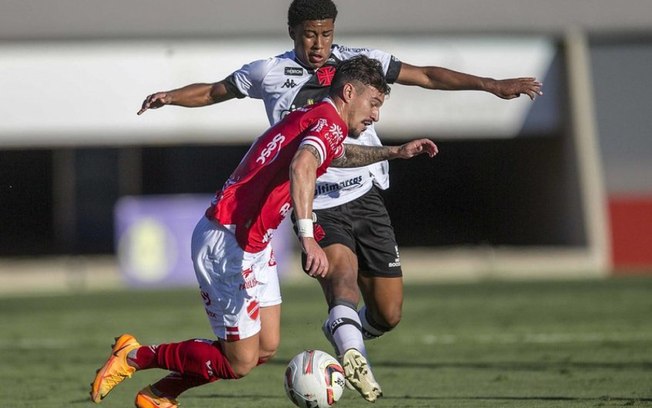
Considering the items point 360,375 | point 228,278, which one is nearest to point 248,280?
point 228,278

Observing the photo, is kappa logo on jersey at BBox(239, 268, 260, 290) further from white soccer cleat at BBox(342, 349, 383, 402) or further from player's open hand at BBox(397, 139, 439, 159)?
player's open hand at BBox(397, 139, 439, 159)

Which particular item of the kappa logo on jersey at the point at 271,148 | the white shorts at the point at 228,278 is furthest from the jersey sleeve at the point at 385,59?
the white shorts at the point at 228,278

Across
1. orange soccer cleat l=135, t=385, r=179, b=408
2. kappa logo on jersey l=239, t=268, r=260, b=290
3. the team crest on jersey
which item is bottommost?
orange soccer cleat l=135, t=385, r=179, b=408

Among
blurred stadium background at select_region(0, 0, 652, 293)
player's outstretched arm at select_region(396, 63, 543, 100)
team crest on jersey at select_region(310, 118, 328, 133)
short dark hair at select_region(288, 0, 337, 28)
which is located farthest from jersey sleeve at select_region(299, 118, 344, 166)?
blurred stadium background at select_region(0, 0, 652, 293)

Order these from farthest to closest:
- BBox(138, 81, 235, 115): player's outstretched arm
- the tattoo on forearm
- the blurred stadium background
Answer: the blurred stadium background → BBox(138, 81, 235, 115): player's outstretched arm → the tattoo on forearm

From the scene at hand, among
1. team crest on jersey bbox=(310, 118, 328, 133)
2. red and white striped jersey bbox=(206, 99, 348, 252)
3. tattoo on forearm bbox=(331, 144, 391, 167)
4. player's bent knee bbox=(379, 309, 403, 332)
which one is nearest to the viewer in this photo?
team crest on jersey bbox=(310, 118, 328, 133)

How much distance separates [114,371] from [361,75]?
2259 millimetres

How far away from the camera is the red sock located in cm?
713

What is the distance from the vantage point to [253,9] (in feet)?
85.6

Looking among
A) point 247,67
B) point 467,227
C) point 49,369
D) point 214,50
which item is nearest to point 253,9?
point 214,50

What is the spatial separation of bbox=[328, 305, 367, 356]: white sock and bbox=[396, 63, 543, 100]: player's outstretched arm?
1.62m

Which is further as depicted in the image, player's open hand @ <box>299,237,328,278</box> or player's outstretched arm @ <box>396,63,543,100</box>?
player's outstretched arm @ <box>396,63,543,100</box>

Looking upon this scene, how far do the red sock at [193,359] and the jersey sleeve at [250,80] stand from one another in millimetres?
1955

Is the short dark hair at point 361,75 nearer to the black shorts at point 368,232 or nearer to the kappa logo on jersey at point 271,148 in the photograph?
the kappa logo on jersey at point 271,148
